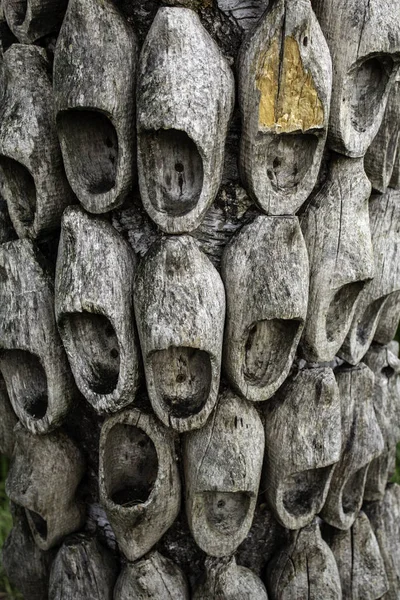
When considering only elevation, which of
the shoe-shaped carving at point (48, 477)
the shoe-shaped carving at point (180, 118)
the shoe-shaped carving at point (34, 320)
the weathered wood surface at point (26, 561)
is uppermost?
the shoe-shaped carving at point (180, 118)

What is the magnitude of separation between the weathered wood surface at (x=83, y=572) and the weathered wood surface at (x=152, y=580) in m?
0.05

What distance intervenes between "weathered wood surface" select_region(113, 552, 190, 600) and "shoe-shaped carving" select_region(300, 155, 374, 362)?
0.53m

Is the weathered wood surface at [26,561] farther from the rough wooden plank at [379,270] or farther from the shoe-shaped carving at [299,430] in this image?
the rough wooden plank at [379,270]

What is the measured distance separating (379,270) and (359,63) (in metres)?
0.42

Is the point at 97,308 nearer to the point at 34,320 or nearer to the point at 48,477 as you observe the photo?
the point at 34,320

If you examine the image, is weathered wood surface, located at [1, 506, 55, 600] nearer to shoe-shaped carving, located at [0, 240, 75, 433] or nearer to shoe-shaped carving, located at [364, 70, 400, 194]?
shoe-shaped carving, located at [0, 240, 75, 433]

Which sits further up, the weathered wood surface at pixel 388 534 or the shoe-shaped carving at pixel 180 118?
the shoe-shaped carving at pixel 180 118

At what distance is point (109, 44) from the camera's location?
132 cm

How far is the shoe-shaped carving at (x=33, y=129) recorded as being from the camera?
1416 mm

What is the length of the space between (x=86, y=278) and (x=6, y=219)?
30cm

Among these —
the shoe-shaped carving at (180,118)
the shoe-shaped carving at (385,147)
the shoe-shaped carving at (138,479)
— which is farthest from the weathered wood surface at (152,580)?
the shoe-shaped carving at (385,147)

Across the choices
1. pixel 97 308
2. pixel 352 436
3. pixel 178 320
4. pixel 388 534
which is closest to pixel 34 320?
pixel 97 308

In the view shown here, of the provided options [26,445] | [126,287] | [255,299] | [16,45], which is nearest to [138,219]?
[126,287]

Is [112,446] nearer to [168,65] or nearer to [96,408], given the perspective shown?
[96,408]
